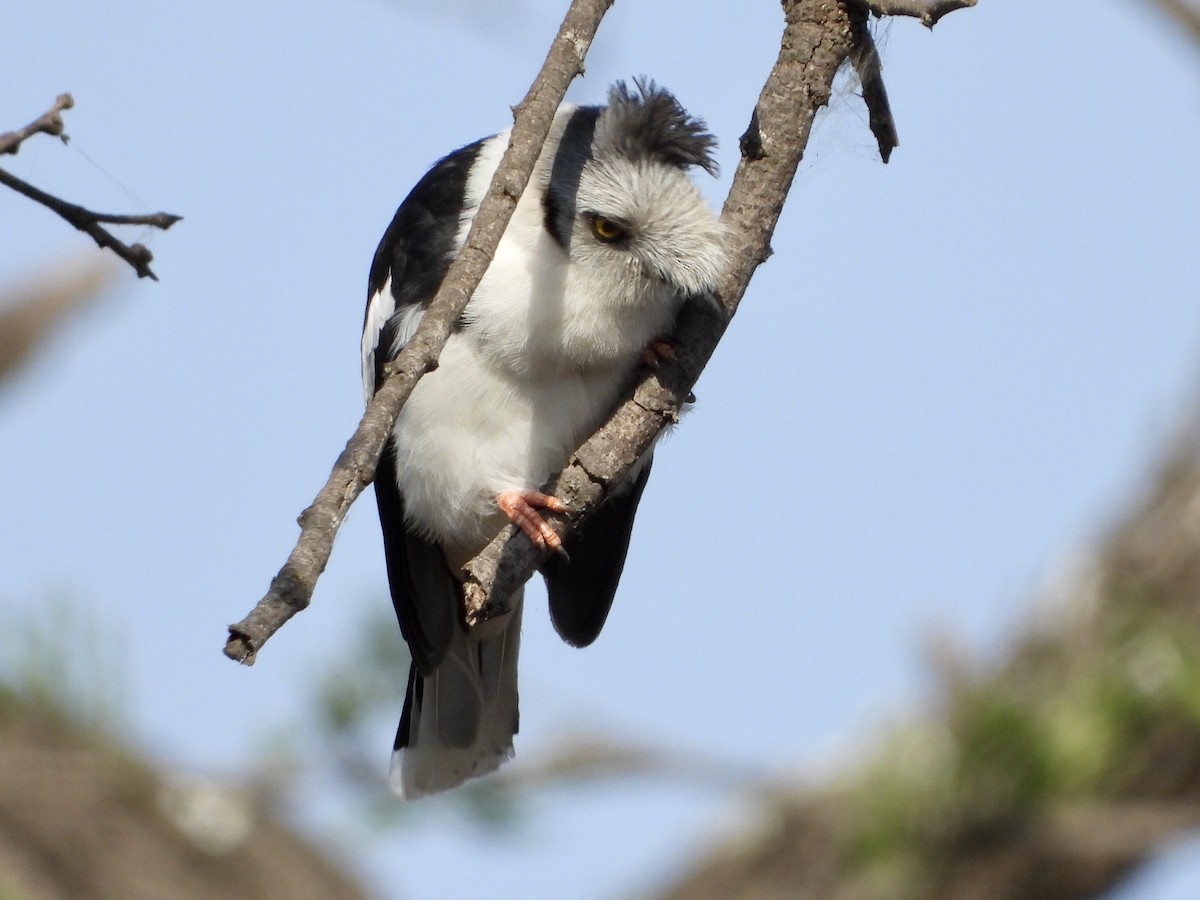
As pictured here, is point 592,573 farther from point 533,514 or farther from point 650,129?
point 650,129

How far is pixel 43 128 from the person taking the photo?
8.05 ft

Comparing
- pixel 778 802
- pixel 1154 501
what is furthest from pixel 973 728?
pixel 1154 501

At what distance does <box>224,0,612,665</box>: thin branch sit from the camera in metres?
1.96

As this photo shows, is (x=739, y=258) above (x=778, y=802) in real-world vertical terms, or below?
below

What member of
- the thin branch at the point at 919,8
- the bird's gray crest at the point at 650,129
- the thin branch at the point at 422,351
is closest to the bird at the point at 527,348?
the bird's gray crest at the point at 650,129

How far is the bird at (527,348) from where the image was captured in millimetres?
3672

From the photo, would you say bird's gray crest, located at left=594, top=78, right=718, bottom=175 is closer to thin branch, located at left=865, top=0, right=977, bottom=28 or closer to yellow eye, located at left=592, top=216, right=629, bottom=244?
yellow eye, located at left=592, top=216, right=629, bottom=244

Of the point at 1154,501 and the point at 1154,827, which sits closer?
the point at 1154,827

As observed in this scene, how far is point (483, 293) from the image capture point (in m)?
3.92

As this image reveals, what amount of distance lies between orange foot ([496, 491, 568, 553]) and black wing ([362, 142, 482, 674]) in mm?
525

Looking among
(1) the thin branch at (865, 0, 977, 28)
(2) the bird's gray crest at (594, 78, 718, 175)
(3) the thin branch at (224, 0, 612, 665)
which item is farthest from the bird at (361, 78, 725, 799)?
(3) the thin branch at (224, 0, 612, 665)

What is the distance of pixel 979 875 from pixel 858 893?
0.52 m

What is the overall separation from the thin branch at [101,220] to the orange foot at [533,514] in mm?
1164

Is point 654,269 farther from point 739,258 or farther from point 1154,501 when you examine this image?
point 1154,501
